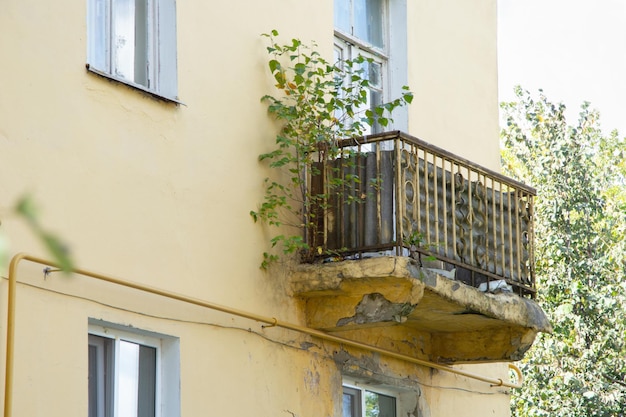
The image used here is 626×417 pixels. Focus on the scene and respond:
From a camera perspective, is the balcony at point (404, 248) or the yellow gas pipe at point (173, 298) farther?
the balcony at point (404, 248)

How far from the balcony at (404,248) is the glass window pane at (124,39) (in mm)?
1464

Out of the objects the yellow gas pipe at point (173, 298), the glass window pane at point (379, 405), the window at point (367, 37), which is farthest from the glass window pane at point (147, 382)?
the window at point (367, 37)

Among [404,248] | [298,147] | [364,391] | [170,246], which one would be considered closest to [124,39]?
[170,246]

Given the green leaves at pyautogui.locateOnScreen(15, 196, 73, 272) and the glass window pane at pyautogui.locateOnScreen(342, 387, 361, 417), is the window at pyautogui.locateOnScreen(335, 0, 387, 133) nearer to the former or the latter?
the glass window pane at pyautogui.locateOnScreen(342, 387, 361, 417)

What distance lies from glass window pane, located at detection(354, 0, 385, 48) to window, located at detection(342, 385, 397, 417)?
289 cm

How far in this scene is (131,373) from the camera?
19.6ft

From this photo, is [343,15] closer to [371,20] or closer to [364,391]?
[371,20]

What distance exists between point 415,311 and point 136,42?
2.81 meters

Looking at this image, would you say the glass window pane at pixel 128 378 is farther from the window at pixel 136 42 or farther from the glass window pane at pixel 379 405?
the glass window pane at pixel 379 405

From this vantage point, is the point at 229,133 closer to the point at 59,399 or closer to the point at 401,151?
the point at 401,151

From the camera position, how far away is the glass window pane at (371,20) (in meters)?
8.98

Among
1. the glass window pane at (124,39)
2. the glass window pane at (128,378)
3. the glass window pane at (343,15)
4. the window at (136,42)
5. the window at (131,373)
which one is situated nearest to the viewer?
the window at (131,373)

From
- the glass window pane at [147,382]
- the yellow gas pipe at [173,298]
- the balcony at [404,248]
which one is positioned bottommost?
the glass window pane at [147,382]

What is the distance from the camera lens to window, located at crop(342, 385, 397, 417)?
315 inches
